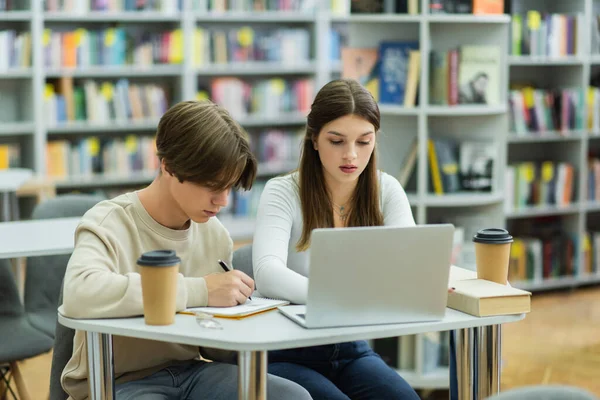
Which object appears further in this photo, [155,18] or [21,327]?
[155,18]

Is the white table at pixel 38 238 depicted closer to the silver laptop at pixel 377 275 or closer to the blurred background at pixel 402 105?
the blurred background at pixel 402 105

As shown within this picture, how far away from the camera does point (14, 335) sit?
289 cm

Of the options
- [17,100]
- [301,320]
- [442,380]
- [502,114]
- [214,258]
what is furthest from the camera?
[17,100]

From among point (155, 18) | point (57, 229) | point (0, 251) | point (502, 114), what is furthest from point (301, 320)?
point (155, 18)

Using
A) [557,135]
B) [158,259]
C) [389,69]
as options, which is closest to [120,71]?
[389,69]

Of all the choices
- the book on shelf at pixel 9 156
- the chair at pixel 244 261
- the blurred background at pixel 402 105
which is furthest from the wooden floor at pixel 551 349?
the book on shelf at pixel 9 156

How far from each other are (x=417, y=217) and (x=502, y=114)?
23.6 inches

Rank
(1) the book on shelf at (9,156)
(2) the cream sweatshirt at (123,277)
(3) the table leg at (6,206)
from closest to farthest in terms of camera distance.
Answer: (2) the cream sweatshirt at (123,277) < (3) the table leg at (6,206) < (1) the book on shelf at (9,156)

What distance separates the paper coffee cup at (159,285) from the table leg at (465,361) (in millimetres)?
654

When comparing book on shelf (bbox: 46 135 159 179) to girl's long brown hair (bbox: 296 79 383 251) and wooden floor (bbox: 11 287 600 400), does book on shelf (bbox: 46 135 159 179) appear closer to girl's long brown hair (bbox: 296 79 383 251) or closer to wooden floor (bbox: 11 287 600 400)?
wooden floor (bbox: 11 287 600 400)

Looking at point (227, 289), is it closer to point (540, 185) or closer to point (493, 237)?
point (493, 237)

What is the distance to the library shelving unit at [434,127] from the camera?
3750 millimetres

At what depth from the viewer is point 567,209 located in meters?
5.46

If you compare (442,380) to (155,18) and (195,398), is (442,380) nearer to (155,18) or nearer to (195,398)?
(195,398)
